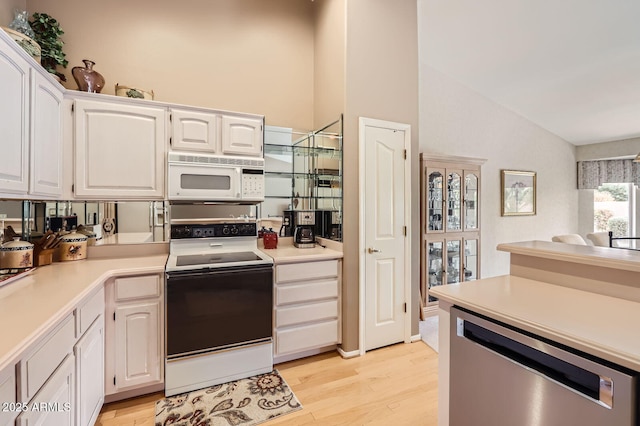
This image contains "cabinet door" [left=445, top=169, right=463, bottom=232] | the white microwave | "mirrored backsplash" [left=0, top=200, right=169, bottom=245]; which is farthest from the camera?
"cabinet door" [left=445, top=169, right=463, bottom=232]

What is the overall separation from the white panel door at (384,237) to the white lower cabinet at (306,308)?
330mm

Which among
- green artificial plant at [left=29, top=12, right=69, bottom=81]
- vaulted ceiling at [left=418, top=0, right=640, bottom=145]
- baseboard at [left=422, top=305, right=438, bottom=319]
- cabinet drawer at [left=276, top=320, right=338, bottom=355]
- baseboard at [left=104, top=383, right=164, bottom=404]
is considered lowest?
baseboard at [left=104, top=383, right=164, bottom=404]

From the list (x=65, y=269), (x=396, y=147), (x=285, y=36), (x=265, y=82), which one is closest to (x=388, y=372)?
(x=396, y=147)

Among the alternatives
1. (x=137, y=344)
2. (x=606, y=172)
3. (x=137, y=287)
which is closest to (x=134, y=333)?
(x=137, y=344)

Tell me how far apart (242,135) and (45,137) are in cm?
127

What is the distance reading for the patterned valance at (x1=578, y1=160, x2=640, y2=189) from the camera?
5.02 m

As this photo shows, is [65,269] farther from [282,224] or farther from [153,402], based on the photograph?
[282,224]

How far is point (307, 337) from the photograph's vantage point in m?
2.49

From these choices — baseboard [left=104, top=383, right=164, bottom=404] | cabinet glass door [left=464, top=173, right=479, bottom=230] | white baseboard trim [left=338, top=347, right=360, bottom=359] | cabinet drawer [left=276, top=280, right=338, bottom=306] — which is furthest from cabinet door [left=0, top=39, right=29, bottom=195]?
cabinet glass door [left=464, top=173, right=479, bottom=230]

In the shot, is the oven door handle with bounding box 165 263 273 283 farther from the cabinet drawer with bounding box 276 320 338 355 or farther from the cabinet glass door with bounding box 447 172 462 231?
the cabinet glass door with bounding box 447 172 462 231

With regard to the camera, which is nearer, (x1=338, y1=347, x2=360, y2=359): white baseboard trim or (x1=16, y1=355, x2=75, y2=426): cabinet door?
(x1=16, y1=355, x2=75, y2=426): cabinet door

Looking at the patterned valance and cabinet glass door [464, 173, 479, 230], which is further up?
the patterned valance

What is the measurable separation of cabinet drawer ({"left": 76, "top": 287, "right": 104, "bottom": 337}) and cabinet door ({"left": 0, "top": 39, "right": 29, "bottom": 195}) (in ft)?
2.18

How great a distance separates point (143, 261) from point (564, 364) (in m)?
2.45
